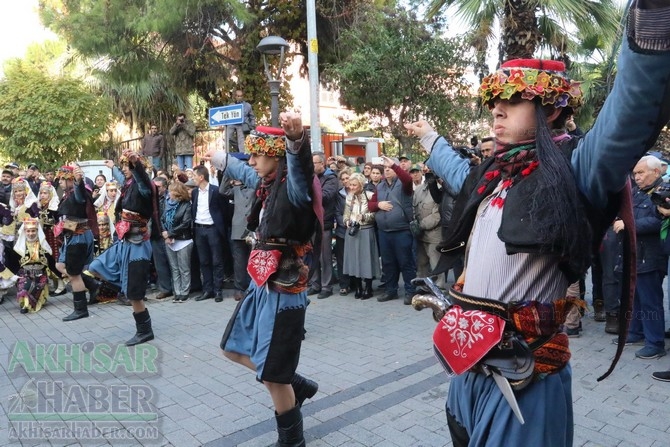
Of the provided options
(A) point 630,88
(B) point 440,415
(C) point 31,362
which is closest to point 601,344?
(B) point 440,415

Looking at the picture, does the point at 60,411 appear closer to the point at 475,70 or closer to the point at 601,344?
the point at 601,344

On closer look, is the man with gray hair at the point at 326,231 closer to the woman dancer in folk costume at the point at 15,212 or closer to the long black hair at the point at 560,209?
the woman dancer in folk costume at the point at 15,212

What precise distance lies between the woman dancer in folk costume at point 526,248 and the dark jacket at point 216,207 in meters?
6.78

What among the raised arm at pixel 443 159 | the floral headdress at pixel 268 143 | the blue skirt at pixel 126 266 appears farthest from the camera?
the blue skirt at pixel 126 266

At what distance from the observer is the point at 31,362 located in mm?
5555

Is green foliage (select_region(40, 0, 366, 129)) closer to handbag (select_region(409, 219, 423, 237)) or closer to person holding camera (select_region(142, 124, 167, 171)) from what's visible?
person holding camera (select_region(142, 124, 167, 171))

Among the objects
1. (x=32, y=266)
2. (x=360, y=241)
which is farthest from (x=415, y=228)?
(x=32, y=266)

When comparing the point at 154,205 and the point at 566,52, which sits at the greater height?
the point at 566,52

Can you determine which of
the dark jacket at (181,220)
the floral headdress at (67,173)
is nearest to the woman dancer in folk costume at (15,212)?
the floral headdress at (67,173)

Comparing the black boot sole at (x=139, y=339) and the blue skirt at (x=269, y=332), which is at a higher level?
the blue skirt at (x=269, y=332)

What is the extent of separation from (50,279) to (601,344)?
876 centimetres

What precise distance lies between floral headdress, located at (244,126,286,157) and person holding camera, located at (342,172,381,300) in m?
4.80

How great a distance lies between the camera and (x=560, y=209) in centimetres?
170

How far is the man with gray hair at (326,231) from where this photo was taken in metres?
8.39
